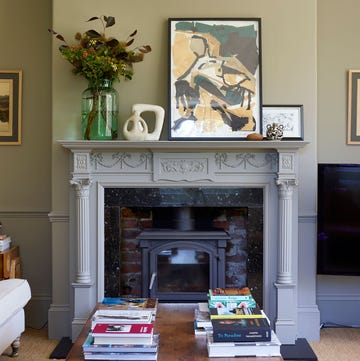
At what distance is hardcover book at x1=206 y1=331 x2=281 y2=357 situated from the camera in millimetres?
2080

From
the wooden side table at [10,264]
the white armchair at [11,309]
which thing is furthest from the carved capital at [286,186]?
the wooden side table at [10,264]

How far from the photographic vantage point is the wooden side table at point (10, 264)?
11.2 ft

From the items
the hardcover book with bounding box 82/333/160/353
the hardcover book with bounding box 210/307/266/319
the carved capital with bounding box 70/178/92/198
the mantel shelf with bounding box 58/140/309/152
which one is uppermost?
the mantel shelf with bounding box 58/140/309/152

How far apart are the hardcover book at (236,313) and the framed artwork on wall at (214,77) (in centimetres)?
132

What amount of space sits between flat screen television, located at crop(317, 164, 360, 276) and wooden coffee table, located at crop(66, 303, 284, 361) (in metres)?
1.13

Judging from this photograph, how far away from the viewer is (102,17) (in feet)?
11.1

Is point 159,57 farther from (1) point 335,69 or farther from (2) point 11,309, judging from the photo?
(2) point 11,309

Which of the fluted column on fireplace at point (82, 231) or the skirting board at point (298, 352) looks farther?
the fluted column on fireplace at point (82, 231)

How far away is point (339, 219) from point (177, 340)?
1565 mm

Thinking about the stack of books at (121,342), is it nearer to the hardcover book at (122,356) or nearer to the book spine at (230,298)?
the hardcover book at (122,356)

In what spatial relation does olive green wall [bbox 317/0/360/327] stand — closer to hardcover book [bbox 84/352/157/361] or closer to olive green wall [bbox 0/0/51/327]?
olive green wall [bbox 0/0/51/327]

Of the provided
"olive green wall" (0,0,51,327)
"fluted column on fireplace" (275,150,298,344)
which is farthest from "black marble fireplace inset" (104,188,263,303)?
"olive green wall" (0,0,51,327)

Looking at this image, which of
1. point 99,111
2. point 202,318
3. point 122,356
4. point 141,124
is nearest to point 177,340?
point 202,318

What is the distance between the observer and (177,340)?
7.40 ft
